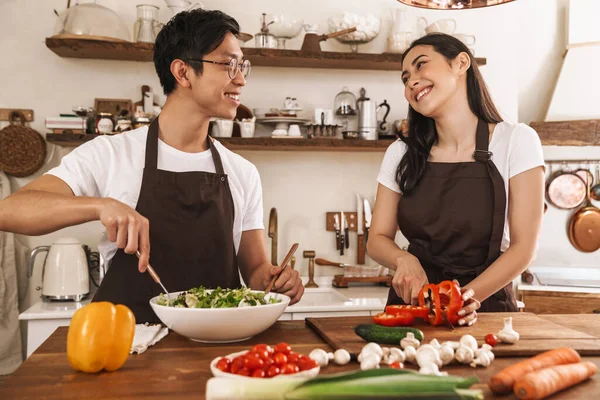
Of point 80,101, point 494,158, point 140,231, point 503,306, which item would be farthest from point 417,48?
point 80,101

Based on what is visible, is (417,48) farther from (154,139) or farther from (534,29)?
(534,29)

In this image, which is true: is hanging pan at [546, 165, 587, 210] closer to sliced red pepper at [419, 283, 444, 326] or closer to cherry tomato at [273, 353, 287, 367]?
sliced red pepper at [419, 283, 444, 326]

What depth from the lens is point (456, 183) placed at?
222 centimetres

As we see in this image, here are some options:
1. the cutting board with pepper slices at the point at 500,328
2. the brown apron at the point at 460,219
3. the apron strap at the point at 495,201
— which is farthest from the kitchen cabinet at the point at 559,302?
the cutting board with pepper slices at the point at 500,328

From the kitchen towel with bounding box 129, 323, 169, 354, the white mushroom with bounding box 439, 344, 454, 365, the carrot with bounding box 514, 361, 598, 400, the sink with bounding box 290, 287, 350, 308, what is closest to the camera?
the carrot with bounding box 514, 361, 598, 400

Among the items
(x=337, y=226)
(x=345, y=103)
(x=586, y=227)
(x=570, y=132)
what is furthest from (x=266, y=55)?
(x=586, y=227)

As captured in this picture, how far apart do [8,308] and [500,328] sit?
9.25 ft

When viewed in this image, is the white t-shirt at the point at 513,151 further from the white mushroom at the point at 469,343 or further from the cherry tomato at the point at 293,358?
the cherry tomato at the point at 293,358

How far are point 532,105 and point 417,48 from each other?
94.2 inches

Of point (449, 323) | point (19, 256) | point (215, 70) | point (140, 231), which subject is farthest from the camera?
point (19, 256)

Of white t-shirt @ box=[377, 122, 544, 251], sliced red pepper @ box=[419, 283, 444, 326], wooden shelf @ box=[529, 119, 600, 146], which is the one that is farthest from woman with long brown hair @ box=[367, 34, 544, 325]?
wooden shelf @ box=[529, 119, 600, 146]

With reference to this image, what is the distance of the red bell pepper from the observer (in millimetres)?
1637

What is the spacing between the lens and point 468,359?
1.31m

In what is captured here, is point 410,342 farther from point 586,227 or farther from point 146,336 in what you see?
point 586,227
